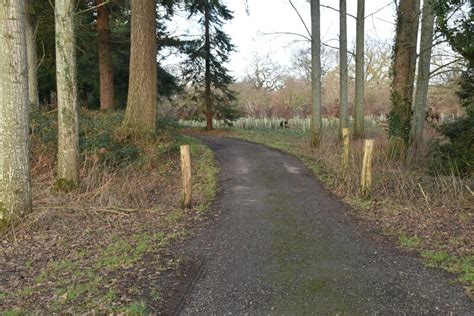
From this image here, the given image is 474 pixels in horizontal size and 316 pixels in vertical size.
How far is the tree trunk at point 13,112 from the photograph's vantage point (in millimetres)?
5270

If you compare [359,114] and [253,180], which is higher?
[359,114]

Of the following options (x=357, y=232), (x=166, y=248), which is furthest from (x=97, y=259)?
(x=357, y=232)

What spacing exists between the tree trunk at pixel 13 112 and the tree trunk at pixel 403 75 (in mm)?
9100

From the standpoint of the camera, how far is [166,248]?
16.4 feet

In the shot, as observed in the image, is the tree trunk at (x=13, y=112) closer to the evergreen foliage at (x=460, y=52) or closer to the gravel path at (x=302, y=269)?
the gravel path at (x=302, y=269)

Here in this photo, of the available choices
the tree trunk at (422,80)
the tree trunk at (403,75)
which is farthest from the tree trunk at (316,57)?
the tree trunk at (422,80)

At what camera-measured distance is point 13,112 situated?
17.6ft

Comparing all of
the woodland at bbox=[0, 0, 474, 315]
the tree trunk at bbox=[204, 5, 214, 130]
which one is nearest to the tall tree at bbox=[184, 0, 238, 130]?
the tree trunk at bbox=[204, 5, 214, 130]

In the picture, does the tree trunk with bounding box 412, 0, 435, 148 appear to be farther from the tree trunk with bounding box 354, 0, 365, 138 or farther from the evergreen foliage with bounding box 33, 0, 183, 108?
the evergreen foliage with bounding box 33, 0, 183, 108

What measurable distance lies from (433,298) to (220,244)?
2.65 meters

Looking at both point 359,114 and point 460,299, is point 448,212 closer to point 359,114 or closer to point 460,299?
point 460,299

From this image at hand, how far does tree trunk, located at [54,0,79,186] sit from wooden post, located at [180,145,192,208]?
2.28 meters

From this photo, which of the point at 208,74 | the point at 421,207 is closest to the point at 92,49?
the point at 208,74

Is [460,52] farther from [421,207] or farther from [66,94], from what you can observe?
[66,94]
